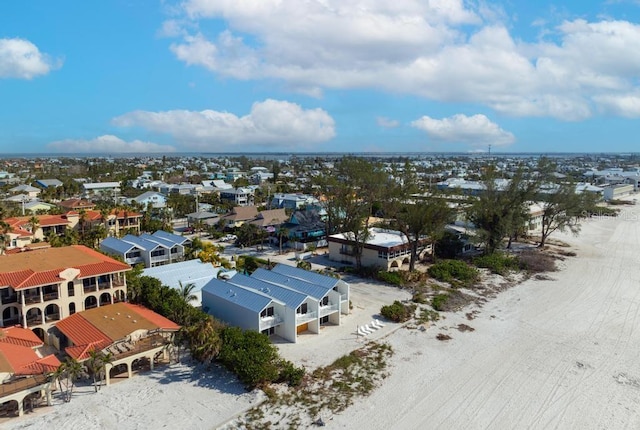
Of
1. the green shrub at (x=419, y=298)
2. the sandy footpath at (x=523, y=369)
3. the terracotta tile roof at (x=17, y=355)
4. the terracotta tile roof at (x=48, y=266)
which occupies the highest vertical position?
the terracotta tile roof at (x=48, y=266)

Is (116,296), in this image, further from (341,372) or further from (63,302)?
(341,372)

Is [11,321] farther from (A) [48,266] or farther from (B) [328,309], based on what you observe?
(B) [328,309]

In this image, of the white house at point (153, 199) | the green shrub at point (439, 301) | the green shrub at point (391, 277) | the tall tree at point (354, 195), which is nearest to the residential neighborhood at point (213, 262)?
the tall tree at point (354, 195)

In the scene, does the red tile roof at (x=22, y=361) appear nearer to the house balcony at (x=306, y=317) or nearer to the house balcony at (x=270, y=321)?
the house balcony at (x=270, y=321)

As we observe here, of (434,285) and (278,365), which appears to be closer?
(278,365)

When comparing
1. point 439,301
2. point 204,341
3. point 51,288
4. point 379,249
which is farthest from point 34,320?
point 379,249

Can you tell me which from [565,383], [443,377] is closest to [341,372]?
[443,377]

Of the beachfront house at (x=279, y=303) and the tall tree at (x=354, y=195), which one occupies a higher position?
the tall tree at (x=354, y=195)
